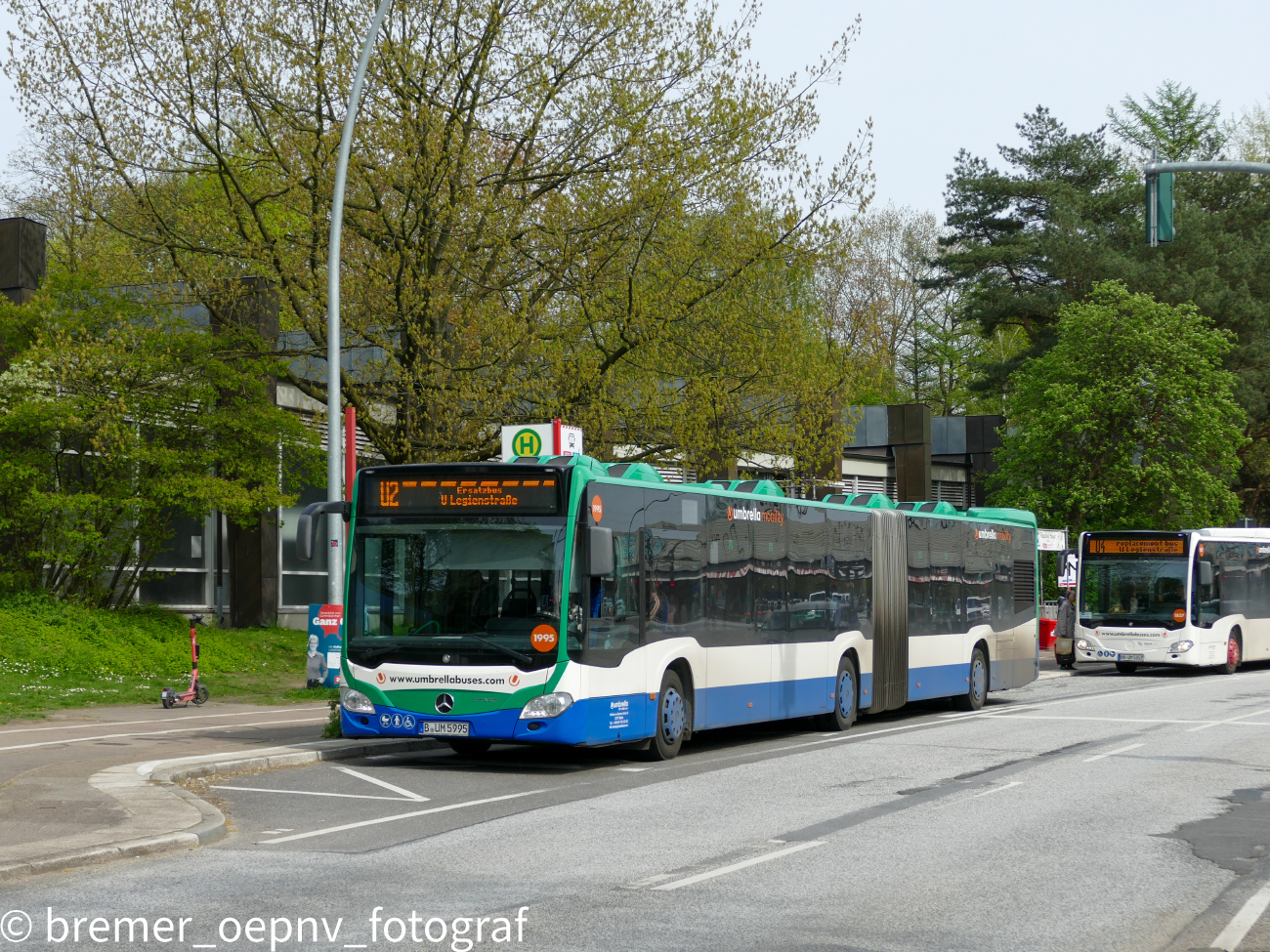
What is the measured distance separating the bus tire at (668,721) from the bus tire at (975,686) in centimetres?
843

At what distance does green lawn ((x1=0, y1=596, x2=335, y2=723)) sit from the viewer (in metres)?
21.3

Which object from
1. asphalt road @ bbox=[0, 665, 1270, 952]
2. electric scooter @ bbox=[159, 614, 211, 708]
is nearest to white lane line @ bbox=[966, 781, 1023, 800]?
asphalt road @ bbox=[0, 665, 1270, 952]

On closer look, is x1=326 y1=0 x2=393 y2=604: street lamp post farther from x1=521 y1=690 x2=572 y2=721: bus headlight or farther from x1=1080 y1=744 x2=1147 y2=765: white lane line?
x1=1080 y1=744 x2=1147 y2=765: white lane line

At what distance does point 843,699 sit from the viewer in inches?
771

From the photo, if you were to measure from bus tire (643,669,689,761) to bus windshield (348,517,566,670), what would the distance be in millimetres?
1930

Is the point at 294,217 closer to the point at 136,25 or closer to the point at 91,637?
the point at 136,25

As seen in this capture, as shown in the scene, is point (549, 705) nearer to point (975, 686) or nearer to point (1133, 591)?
point (975, 686)

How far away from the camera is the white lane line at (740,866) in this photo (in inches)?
332

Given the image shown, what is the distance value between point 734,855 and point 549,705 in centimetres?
460

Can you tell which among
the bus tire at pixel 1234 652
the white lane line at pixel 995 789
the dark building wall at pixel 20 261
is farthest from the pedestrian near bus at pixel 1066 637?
the dark building wall at pixel 20 261

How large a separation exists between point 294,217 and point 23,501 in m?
11.6

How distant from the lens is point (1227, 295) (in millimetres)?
51969

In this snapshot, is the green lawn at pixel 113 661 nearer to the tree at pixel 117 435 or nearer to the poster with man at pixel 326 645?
the poster with man at pixel 326 645

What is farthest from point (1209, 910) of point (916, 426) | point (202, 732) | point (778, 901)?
point (916, 426)
